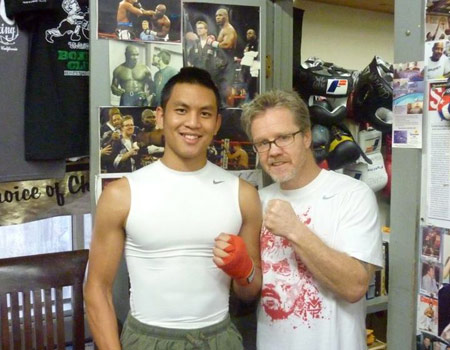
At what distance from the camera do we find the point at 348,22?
8.64ft

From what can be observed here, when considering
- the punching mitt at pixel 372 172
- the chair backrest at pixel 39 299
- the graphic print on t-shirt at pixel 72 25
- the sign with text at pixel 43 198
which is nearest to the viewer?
the chair backrest at pixel 39 299

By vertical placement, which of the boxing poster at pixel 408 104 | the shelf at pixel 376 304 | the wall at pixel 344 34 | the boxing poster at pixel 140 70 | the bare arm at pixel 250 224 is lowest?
the shelf at pixel 376 304

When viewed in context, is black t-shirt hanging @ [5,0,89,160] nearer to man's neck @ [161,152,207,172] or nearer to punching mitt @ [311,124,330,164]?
man's neck @ [161,152,207,172]

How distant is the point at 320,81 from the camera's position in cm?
221

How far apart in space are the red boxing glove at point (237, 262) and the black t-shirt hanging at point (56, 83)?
0.77 m

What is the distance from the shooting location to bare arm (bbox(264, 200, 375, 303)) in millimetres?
1197

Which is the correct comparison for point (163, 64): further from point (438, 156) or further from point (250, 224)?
point (438, 156)

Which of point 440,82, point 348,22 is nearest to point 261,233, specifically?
point 440,82

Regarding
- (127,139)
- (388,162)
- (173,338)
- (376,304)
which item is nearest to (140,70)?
(127,139)

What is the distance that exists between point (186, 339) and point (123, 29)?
97cm

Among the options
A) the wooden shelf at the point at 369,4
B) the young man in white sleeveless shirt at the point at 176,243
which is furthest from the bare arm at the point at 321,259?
the wooden shelf at the point at 369,4

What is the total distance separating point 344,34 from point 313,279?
171cm

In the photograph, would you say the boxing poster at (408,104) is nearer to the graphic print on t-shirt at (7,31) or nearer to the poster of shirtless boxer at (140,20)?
the poster of shirtless boxer at (140,20)

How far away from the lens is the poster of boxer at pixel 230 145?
71.6 inches
